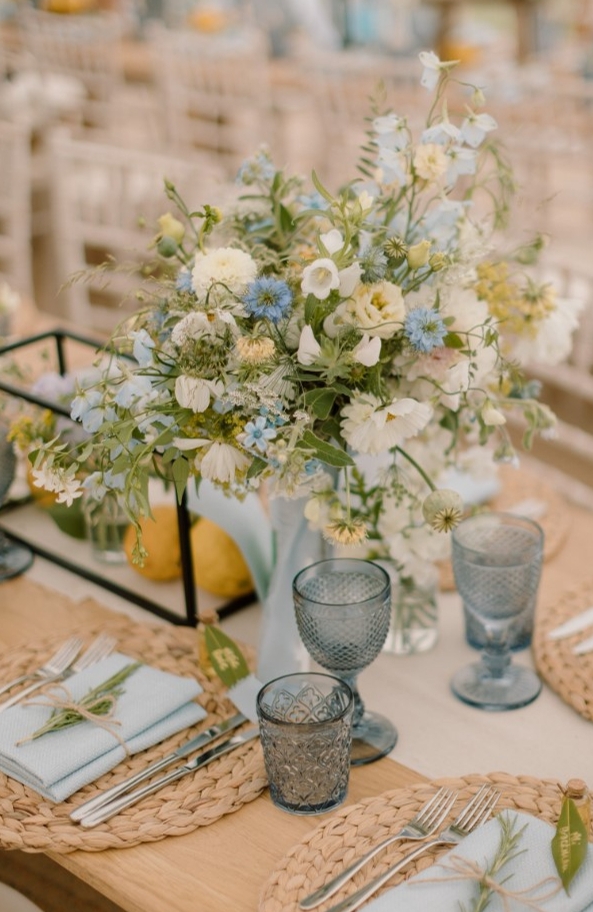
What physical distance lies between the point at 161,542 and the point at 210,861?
44 centimetres

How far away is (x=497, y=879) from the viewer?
2.74ft

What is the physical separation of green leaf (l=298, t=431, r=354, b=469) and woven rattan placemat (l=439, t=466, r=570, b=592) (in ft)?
1.45

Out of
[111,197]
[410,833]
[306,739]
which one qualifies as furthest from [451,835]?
[111,197]

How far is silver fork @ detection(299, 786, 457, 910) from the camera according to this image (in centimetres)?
85

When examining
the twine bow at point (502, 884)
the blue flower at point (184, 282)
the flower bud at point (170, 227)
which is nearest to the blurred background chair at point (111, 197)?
the flower bud at point (170, 227)

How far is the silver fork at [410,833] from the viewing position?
846 mm

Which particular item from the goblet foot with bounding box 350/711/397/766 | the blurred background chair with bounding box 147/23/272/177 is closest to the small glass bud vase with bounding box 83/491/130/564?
the goblet foot with bounding box 350/711/397/766

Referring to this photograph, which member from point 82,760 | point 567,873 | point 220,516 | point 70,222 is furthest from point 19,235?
point 567,873

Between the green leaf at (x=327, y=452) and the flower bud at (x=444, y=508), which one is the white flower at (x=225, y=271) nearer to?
the green leaf at (x=327, y=452)

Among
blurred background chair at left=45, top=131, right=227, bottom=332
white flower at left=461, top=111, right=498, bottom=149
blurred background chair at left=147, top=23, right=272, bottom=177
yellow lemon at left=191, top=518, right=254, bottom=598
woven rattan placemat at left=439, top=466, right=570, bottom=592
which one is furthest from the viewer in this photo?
blurred background chair at left=147, top=23, right=272, bottom=177

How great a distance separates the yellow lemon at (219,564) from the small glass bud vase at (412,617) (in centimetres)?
18

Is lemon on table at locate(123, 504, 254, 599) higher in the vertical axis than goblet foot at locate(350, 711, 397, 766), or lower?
higher

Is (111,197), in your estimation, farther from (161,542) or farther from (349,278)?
(349,278)

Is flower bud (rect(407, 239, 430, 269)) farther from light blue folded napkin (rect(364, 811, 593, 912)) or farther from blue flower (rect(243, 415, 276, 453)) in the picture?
light blue folded napkin (rect(364, 811, 593, 912))
